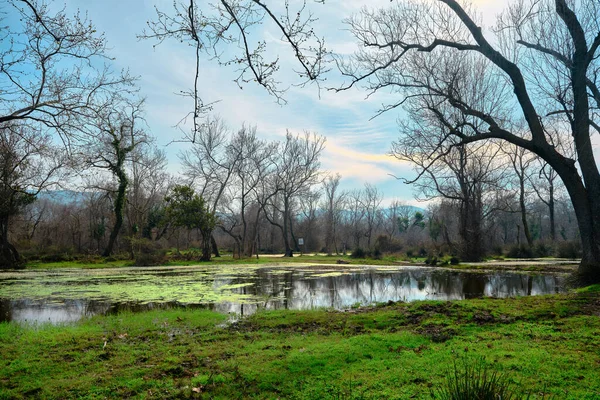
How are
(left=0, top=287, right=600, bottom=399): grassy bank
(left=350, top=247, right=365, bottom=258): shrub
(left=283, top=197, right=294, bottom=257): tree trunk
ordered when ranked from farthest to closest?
1. (left=283, top=197, right=294, bottom=257): tree trunk
2. (left=350, top=247, right=365, bottom=258): shrub
3. (left=0, top=287, right=600, bottom=399): grassy bank

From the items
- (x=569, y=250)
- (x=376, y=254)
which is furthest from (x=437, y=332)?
(x=376, y=254)

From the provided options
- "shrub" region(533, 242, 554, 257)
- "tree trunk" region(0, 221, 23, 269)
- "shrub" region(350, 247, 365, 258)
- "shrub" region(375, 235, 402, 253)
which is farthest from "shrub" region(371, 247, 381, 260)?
"tree trunk" region(0, 221, 23, 269)

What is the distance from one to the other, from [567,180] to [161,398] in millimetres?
11341

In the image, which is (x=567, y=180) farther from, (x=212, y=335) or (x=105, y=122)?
(x=105, y=122)

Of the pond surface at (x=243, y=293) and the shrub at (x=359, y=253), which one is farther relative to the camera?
the shrub at (x=359, y=253)

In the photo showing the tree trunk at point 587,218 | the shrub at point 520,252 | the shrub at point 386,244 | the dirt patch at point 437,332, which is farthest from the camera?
the shrub at point 386,244

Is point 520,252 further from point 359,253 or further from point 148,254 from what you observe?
point 148,254

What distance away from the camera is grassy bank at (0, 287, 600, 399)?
156 inches

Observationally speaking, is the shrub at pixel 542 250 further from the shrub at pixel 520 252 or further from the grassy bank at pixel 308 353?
the grassy bank at pixel 308 353

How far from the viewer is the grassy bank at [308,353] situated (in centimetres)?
396

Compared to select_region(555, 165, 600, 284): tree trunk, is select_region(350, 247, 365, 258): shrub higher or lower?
lower

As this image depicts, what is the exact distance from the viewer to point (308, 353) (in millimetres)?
5035

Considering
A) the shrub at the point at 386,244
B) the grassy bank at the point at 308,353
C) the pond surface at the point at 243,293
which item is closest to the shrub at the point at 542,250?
the shrub at the point at 386,244

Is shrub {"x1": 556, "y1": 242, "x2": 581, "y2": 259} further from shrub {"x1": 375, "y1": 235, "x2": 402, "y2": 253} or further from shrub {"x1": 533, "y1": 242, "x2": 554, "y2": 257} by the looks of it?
shrub {"x1": 375, "y1": 235, "x2": 402, "y2": 253}
